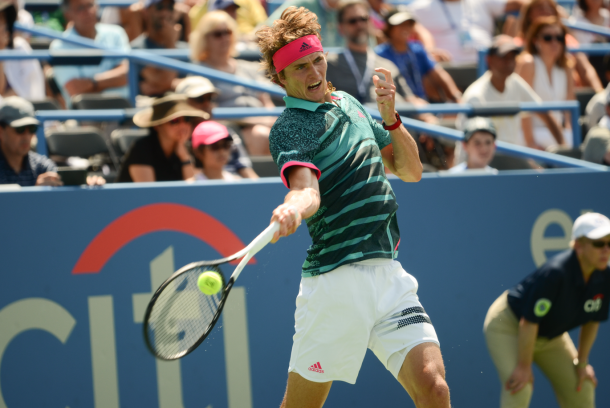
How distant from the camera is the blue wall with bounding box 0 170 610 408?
4199 millimetres

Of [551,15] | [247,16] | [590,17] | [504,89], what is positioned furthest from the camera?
[590,17]

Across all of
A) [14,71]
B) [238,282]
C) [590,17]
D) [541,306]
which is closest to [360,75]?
[238,282]

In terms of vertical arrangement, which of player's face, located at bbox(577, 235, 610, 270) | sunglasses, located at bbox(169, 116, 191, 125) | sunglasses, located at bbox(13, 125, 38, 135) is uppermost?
sunglasses, located at bbox(169, 116, 191, 125)

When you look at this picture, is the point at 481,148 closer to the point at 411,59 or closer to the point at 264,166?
the point at 264,166

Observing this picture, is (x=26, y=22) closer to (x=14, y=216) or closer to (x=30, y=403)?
(x=14, y=216)

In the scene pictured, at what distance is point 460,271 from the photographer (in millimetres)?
4711

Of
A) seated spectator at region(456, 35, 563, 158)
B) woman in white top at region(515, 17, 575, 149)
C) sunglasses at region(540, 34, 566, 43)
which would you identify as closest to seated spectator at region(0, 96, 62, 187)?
seated spectator at region(456, 35, 563, 158)

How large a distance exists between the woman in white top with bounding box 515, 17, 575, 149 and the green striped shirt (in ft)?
14.7

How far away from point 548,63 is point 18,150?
4844 millimetres

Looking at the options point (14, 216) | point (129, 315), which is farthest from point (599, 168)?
point (14, 216)

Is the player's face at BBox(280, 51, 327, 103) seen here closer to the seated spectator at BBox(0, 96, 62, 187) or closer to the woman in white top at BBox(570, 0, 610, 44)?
the seated spectator at BBox(0, 96, 62, 187)

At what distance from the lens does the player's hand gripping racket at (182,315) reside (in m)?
2.83

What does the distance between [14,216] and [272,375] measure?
168cm

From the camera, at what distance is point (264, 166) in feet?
17.7
